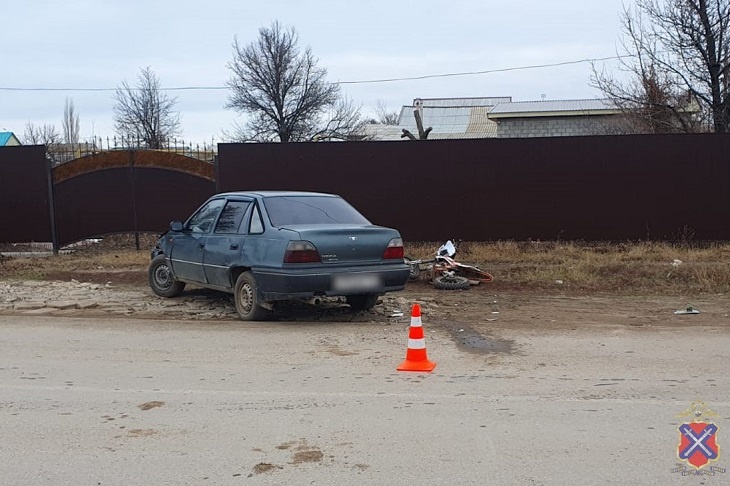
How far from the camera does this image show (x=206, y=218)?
9.09 m

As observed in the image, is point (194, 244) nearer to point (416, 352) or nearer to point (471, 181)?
point (416, 352)

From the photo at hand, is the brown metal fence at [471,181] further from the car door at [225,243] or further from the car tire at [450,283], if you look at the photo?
the car door at [225,243]

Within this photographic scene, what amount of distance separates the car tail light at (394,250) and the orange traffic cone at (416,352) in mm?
2052

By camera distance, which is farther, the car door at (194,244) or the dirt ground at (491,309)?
the car door at (194,244)

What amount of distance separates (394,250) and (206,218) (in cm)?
266

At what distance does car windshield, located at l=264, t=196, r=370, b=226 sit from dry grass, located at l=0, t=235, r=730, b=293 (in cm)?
342

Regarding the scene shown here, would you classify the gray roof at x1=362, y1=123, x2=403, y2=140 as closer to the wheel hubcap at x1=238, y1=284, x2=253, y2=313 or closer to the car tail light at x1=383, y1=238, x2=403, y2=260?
the car tail light at x1=383, y1=238, x2=403, y2=260

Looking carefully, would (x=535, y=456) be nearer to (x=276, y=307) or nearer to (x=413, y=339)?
(x=413, y=339)

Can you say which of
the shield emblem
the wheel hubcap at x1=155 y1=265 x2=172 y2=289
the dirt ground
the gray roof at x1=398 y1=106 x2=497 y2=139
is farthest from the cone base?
the gray roof at x1=398 y1=106 x2=497 y2=139

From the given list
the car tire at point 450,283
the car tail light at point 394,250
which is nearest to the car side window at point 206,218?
the car tail light at point 394,250

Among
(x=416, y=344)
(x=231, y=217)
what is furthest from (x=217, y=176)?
(x=416, y=344)

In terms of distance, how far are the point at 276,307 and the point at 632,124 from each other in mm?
12670

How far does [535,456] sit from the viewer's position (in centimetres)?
414

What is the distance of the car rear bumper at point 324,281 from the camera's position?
24.6ft
